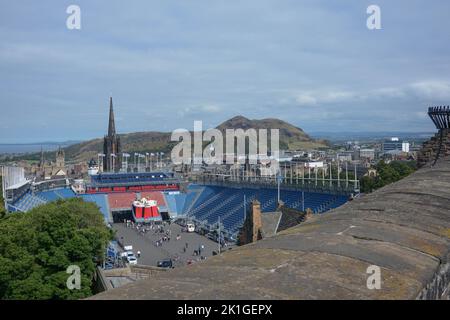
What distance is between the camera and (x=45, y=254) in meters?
23.5

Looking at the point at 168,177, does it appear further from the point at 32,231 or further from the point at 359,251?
the point at 359,251

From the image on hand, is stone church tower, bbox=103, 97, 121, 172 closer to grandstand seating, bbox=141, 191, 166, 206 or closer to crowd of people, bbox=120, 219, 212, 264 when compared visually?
grandstand seating, bbox=141, 191, 166, 206

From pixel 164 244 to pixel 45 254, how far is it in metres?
21.6

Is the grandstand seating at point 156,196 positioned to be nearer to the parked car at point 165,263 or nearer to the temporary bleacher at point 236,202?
the temporary bleacher at point 236,202

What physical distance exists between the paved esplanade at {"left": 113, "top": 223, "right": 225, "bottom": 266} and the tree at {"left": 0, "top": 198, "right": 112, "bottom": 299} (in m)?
10.3

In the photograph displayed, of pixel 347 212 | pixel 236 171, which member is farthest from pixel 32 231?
pixel 236 171

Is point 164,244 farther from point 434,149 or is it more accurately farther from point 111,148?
point 111,148

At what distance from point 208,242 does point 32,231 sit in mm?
22049

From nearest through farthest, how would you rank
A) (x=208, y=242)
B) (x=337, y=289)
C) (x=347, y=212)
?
(x=337, y=289) < (x=347, y=212) < (x=208, y=242)

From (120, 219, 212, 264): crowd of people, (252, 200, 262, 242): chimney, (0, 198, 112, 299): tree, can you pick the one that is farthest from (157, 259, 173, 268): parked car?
(252, 200, 262, 242): chimney

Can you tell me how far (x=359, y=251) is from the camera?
413 centimetres

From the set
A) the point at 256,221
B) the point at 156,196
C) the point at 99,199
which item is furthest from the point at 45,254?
the point at 156,196

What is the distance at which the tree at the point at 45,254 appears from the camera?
21500 mm
